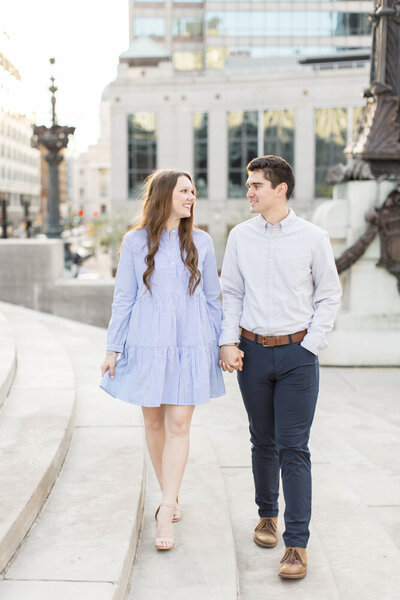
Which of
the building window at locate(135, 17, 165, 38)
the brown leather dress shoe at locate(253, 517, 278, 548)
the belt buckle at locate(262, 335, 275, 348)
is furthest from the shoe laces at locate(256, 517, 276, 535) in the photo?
the building window at locate(135, 17, 165, 38)

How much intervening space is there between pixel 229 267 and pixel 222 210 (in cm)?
5183

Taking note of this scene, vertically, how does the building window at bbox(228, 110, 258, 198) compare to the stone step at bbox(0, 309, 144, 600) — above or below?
above

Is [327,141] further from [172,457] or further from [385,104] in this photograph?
[172,457]

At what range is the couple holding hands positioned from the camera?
11.6 ft

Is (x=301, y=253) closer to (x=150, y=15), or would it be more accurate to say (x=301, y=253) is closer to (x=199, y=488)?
(x=199, y=488)

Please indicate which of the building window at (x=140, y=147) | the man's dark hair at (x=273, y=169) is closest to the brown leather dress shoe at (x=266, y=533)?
the man's dark hair at (x=273, y=169)

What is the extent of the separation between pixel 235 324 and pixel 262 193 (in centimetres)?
69

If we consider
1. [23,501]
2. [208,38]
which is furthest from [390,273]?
[208,38]

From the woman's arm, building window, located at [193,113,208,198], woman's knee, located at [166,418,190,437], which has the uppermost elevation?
building window, located at [193,113,208,198]

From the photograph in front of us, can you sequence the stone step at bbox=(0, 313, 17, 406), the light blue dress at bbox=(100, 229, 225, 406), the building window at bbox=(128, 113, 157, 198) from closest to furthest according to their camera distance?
the light blue dress at bbox=(100, 229, 225, 406) < the stone step at bbox=(0, 313, 17, 406) < the building window at bbox=(128, 113, 157, 198)

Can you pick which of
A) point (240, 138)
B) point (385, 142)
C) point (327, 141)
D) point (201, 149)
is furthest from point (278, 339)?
point (327, 141)

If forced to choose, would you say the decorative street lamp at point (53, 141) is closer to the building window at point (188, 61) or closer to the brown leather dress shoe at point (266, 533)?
the brown leather dress shoe at point (266, 533)

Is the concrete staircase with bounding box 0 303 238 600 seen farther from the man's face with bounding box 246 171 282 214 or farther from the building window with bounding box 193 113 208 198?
the building window with bounding box 193 113 208 198

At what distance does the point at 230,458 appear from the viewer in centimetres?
536
